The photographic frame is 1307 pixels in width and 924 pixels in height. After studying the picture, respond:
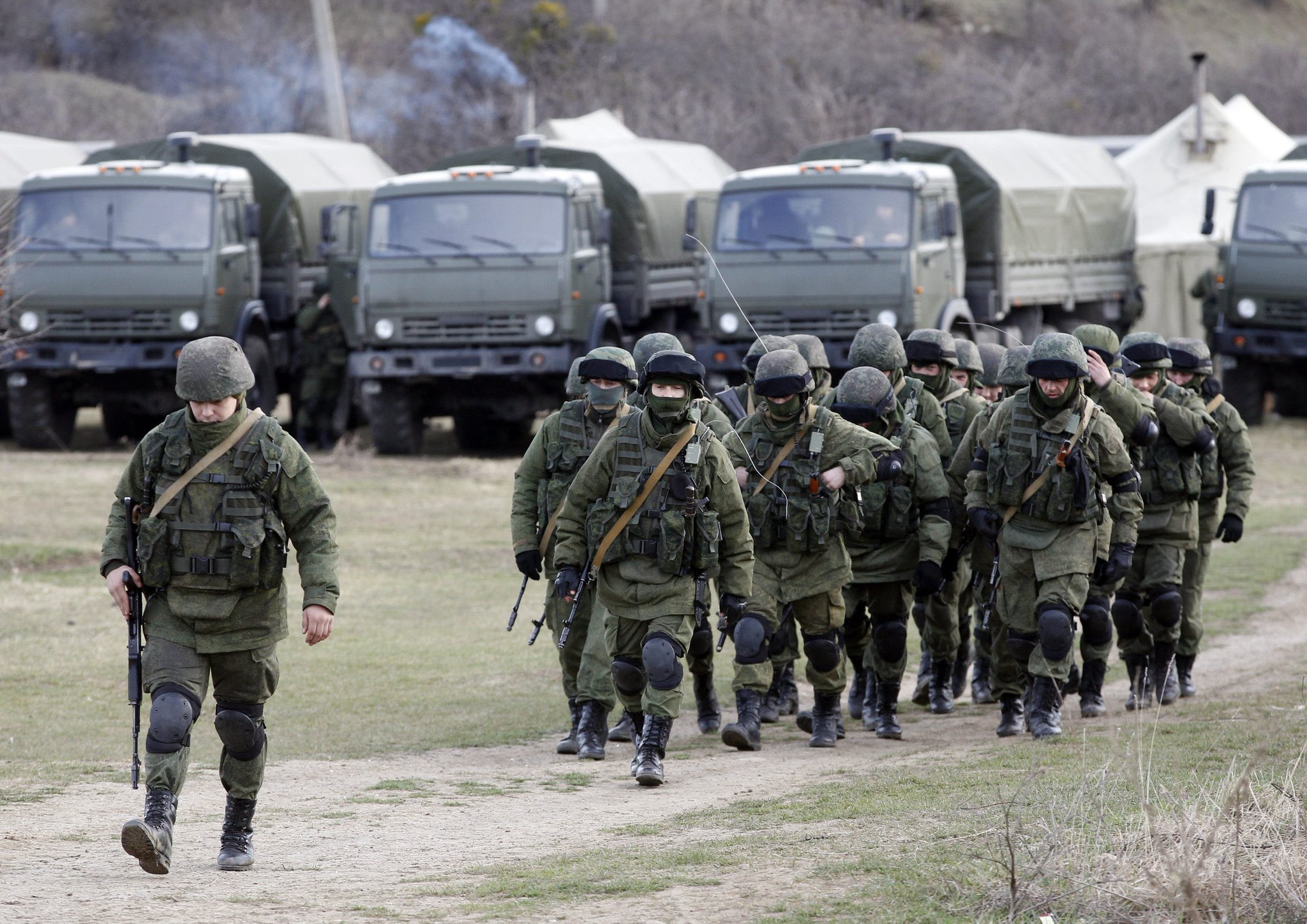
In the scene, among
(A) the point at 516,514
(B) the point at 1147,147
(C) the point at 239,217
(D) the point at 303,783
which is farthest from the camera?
(B) the point at 1147,147

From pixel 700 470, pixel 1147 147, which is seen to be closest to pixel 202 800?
pixel 700 470

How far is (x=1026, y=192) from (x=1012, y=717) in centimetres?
1334

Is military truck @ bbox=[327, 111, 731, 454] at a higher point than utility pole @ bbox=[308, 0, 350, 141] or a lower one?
lower

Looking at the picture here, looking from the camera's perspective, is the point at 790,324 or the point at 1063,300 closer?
the point at 790,324

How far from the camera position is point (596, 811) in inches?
283

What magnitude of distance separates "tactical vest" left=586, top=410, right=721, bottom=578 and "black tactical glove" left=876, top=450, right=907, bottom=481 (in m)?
1.08

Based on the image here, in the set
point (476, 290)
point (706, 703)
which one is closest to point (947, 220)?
point (476, 290)

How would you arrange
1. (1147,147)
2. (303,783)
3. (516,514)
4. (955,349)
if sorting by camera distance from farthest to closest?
1. (1147,147)
2. (955,349)
3. (516,514)
4. (303,783)

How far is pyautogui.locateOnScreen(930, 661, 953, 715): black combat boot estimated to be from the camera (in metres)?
9.62

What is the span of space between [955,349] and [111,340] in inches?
460

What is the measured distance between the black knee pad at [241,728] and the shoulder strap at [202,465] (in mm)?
668

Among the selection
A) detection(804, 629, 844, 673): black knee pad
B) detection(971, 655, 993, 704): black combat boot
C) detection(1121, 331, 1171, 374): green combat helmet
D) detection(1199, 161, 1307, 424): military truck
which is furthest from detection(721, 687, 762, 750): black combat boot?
detection(1199, 161, 1307, 424): military truck

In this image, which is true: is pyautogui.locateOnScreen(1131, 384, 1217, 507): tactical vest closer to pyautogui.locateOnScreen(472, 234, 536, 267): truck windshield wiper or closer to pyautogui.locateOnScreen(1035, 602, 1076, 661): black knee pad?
pyautogui.locateOnScreen(1035, 602, 1076, 661): black knee pad

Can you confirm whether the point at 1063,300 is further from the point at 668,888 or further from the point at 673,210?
the point at 668,888
